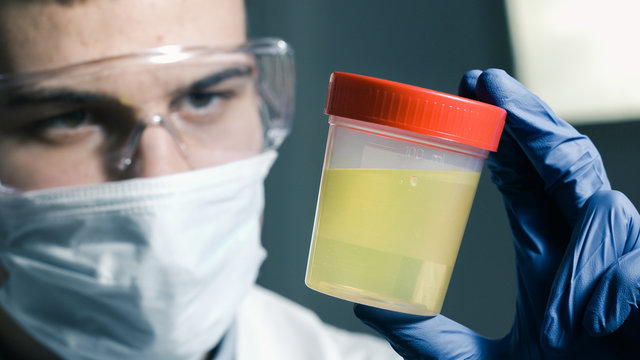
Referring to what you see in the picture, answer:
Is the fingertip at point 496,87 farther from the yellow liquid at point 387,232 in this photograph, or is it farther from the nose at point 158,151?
the nose at point 158,151

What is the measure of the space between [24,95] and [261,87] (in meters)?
0.64

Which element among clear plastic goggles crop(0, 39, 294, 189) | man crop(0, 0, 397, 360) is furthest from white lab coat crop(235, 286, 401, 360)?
clear plastic goggles crop(0, 39, 294, 189)

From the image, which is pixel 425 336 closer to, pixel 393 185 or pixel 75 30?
pixel 393 185

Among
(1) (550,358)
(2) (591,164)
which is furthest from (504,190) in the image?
(1) (550,358)

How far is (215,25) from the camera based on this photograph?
142 centimetres

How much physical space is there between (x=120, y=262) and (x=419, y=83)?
1395 millimetres

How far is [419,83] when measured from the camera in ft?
7.00

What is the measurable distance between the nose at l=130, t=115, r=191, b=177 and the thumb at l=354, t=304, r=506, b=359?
646 millimetres

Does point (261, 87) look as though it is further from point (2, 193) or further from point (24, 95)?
point (2, 193)

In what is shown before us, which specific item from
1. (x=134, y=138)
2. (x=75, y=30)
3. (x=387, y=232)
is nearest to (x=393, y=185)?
(x=387, y=232)

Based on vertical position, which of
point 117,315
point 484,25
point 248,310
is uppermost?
point 484,25

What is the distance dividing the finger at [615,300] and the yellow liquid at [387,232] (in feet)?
0.91

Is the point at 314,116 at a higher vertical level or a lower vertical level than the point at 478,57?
lower

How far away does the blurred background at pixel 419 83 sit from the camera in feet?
5.96
